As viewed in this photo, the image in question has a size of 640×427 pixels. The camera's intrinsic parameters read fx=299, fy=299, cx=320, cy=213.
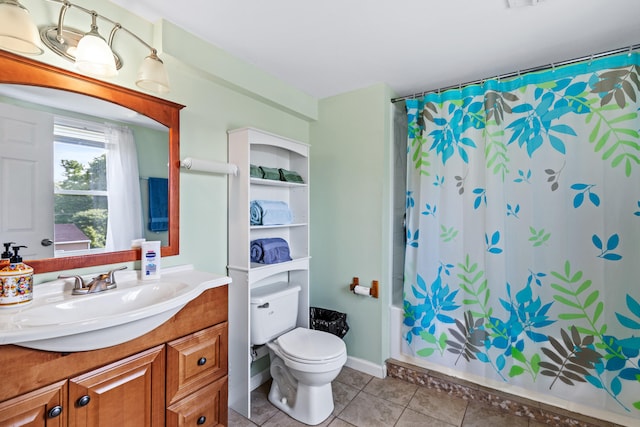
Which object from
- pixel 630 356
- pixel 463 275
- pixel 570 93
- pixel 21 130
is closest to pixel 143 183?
pixel 21 130

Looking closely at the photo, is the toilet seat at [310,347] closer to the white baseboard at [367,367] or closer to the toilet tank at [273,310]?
the toilet tank at [273,310]

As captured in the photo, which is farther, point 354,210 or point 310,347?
point 354,210

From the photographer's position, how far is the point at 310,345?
1.91m

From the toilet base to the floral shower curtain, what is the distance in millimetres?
830

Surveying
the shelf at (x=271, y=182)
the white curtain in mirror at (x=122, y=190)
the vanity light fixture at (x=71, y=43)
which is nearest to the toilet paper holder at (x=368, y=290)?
the shelf at (x=271, y=182)

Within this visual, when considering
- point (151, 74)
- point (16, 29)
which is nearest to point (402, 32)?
point (151, 74)

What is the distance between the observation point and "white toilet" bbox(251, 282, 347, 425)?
5.85ft

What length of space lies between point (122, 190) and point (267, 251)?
93 cm

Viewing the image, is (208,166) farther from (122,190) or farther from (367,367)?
(367,367)

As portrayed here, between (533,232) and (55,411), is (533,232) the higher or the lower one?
the higher one

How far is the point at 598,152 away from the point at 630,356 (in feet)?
3.78

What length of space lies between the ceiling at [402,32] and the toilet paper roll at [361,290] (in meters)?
1.62

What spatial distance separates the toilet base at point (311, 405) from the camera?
1826mm

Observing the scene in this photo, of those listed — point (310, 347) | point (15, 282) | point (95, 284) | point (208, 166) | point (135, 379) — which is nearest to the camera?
point (15, 282)
